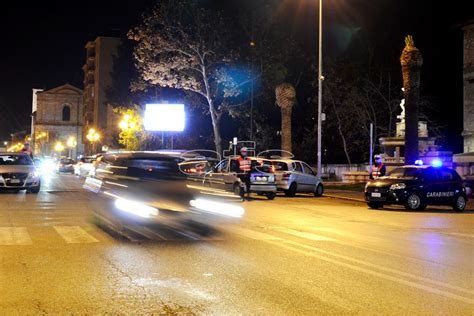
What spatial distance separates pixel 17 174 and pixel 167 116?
2837 centimetres

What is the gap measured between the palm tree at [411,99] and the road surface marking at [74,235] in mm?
18055

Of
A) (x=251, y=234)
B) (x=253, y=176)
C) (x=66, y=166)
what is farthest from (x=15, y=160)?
(x=66, y=166)

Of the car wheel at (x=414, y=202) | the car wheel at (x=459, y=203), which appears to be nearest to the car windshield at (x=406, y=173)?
the car wheel at (x=414, y=202)

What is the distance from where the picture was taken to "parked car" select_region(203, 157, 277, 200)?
23.6 meters

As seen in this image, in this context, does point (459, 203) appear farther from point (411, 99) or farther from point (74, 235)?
point (74, 235)

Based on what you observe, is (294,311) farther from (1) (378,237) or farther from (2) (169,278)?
(1) (378,237)

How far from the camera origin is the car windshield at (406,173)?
21.6m

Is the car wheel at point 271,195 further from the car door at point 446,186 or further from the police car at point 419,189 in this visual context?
the car door at point 446,186

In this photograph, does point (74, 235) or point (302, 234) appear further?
point (302, 234)

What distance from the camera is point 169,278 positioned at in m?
8.66

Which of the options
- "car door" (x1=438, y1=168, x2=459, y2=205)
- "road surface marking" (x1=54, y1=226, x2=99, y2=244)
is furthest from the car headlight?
"road surface marking" (x1=54, y1=226, x2=99, y2=244)

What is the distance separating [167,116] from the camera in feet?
172

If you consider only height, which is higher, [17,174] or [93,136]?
[93,136]

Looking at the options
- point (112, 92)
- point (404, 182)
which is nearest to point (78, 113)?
point (112, 92)
